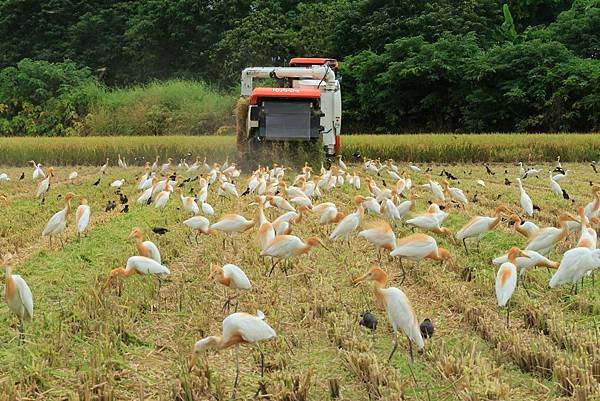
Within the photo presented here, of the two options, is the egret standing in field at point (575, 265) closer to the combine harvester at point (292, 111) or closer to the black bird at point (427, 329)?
the black bird at point (427, 329)

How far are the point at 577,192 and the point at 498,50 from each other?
58.2 ft

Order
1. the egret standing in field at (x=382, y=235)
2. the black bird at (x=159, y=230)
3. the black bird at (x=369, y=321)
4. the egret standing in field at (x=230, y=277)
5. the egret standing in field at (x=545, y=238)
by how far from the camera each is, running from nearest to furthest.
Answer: the black bird at (x=369, y=321), the egret standing in field at (x=230, y=277), the egret standing in field at (x=545, y=238), the egret standing in field at (x=382, y=235), the black bird at (x=159, y=230)

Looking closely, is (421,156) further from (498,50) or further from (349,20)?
(349,20)

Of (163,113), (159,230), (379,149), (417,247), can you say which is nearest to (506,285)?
(417,247)

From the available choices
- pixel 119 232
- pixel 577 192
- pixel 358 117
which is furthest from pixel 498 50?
pixel 119 232

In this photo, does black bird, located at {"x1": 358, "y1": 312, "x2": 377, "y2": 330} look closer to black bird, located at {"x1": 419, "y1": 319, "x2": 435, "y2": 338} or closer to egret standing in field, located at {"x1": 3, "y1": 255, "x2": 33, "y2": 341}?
black bird, located at {"x1": 419, "y1": 319, "x2": 435, "y2": 338}

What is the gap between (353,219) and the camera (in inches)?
256

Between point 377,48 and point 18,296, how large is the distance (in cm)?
3180

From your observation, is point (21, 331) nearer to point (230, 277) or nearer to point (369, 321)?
point (230, 277)

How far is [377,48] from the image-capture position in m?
34.2

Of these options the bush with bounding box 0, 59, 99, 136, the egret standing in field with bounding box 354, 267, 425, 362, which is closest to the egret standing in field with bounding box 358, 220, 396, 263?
the egret standing in field with bounding box 354, 267, 425, 362

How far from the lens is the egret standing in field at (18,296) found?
4094mm

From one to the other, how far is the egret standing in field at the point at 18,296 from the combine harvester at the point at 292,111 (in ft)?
34.8

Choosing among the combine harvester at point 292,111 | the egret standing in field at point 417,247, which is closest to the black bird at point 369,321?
the egret standing in field at point 417,247
